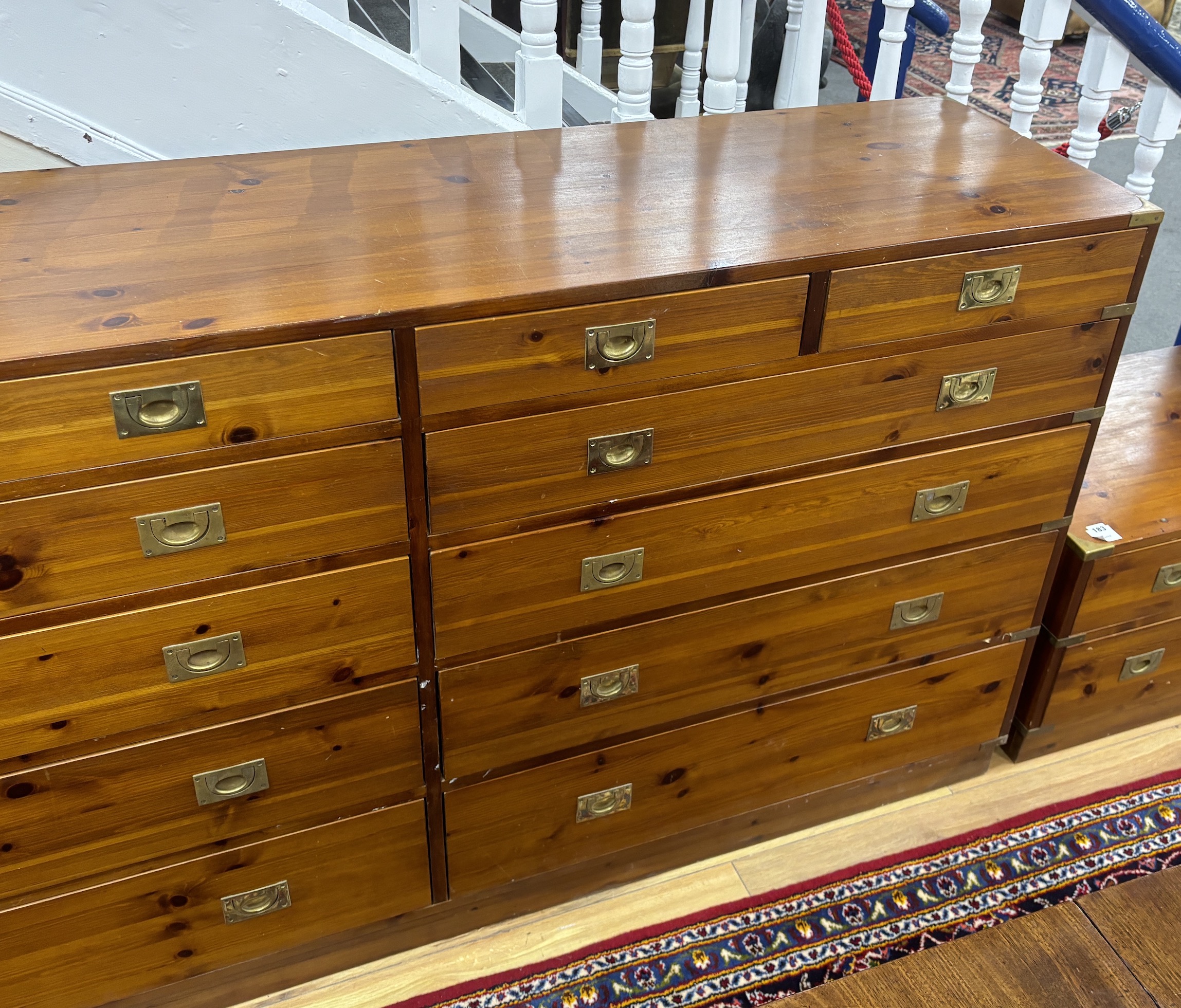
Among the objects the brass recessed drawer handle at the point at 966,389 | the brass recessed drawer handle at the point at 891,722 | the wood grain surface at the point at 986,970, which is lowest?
the brass recessed drawer handle at the point at 891,722

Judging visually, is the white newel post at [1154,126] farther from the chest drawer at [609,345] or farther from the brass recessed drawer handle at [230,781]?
the brass recessed drawer handle at [230,781]

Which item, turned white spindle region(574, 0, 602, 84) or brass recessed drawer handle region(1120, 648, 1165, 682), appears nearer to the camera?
brass recessed drawer handle region(1120, 648, 1165, 682)

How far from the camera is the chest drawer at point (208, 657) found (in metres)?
1.23

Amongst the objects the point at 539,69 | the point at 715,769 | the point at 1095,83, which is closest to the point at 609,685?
the point at 715,769

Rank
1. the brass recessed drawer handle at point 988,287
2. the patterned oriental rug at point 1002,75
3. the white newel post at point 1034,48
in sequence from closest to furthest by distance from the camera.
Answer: the brass recessed drawer handle at point 988,287 → the white newel post at point 1034,48 → the patterned oriental rug at point 1002,75

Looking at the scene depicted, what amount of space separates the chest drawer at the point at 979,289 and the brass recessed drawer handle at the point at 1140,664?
31.3 inches

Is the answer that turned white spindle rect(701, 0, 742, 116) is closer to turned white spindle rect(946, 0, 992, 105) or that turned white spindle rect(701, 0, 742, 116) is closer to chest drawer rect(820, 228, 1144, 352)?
turned white spindle rect(946, 0, 992, 105)

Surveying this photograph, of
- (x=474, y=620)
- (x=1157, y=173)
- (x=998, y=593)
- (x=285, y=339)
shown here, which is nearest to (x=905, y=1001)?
(x=474, y=620)

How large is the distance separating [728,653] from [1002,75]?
474cm

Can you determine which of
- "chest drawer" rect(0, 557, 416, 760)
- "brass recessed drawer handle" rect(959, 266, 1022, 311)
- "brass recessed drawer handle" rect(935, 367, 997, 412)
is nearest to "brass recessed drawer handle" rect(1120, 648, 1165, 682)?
"brass recessed drawer handle" rect(935, 367, 997, 412)

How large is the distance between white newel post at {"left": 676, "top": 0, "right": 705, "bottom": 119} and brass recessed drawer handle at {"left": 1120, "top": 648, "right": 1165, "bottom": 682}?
1.41 m

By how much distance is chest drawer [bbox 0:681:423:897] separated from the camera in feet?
4.36

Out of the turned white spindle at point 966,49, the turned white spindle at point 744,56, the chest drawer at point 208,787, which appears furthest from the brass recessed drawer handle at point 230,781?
the turned white spindle at point 966,49

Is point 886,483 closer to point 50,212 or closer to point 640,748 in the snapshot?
point 640,748
